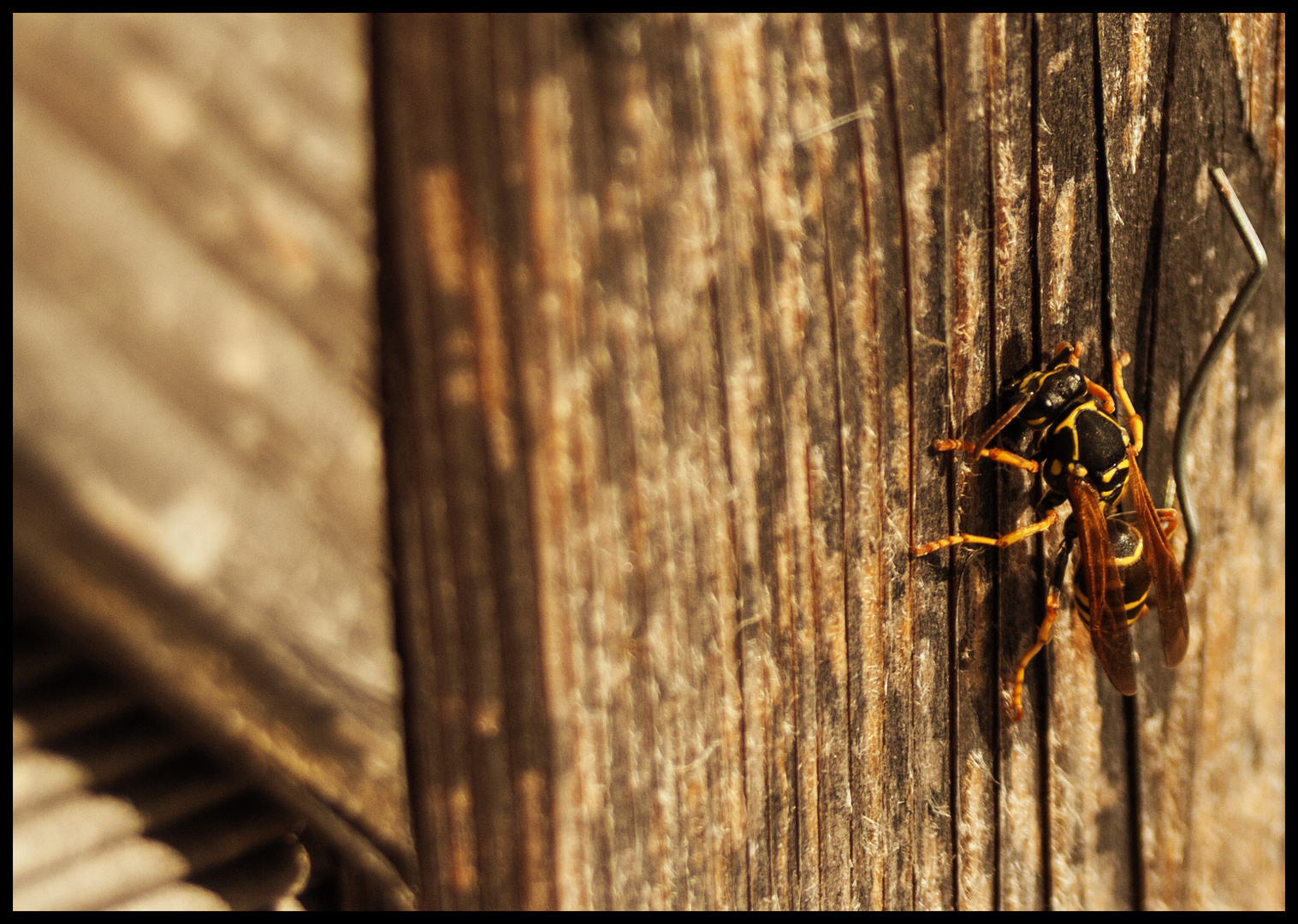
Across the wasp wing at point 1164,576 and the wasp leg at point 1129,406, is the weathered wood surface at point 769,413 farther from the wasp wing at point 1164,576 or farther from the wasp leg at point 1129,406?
the wasp wing at point 1164,576

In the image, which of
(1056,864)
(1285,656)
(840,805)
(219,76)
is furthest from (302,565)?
(1285,656)

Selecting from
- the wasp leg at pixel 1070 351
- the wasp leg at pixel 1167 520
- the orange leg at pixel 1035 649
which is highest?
the wasp leg at pixel 1070 351

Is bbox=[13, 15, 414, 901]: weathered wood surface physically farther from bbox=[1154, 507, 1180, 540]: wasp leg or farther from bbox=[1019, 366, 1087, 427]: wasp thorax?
bbox=[1154, 507, 1180, 540]: wasp leg

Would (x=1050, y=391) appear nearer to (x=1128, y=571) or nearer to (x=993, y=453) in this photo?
(x=993, y=453)

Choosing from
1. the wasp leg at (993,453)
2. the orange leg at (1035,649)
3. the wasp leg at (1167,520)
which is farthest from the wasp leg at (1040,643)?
the wasp leg at (1167,520)

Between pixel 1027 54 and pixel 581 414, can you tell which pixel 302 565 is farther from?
pixel 1027 54

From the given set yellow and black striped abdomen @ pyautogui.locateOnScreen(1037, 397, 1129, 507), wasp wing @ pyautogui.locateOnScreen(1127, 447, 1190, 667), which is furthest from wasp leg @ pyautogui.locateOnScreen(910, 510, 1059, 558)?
wasp wing @ pyautogui.locateOnScreen(1127, 447, 1190, 667)

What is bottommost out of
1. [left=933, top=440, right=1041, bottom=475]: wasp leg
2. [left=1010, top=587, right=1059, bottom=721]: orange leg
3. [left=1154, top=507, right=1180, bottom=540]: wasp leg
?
[left=1010, top=587, right=1059, bottom=721]: orange leg
